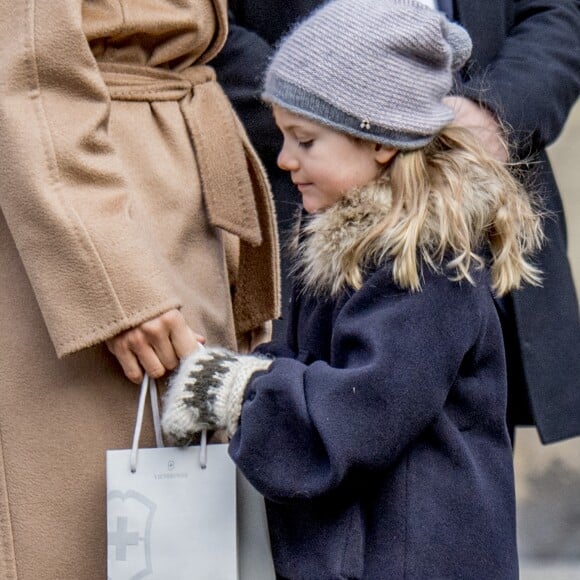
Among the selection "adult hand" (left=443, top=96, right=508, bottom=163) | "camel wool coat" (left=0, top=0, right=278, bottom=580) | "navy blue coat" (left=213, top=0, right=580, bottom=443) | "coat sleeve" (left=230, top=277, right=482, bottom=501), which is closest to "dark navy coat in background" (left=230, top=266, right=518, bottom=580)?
"coat sleeve" (left=230, top=277, right=482, bottom=501)

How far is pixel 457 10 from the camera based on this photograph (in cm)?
329

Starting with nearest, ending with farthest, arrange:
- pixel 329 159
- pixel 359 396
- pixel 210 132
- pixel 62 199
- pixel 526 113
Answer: pixel 359 396 < pixel 62 199 < pixel 329 159 < pixel 210 132 < pixel 526 113

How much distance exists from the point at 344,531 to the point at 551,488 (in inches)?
148

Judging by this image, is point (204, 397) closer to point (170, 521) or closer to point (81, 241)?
point (170, 521)

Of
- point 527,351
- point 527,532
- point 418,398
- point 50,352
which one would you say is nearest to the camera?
point 418,398

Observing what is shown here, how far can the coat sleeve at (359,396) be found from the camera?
2.49 metres

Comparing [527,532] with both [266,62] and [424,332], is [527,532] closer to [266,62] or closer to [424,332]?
[266,62]

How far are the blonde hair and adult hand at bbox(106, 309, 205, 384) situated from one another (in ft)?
0.99

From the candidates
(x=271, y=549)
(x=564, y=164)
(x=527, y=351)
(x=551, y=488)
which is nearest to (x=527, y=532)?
(x=551, y=488)

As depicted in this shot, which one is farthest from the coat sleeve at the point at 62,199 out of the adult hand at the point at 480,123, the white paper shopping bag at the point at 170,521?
the adult hand at the point at 480,123

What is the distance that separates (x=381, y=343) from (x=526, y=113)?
2.92 feet

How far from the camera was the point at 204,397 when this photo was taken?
2609 mm

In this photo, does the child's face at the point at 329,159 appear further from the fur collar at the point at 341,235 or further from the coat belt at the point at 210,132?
the coat belt at the point at 210,132

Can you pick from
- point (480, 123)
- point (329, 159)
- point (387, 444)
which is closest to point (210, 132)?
point (329, 159)
